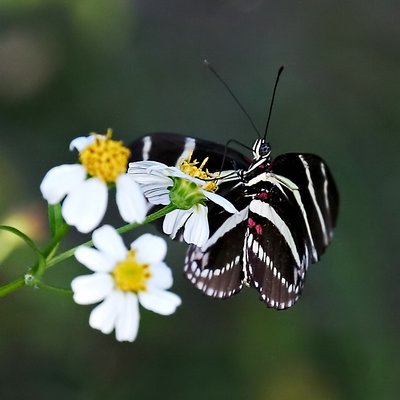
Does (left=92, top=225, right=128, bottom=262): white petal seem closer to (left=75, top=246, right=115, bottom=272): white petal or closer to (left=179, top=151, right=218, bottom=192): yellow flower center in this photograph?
(left=75, top=246, right=115, bottom=272): white petal

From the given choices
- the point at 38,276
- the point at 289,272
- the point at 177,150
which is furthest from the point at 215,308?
the point at 38,276

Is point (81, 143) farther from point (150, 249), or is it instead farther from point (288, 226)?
point (288, 226)

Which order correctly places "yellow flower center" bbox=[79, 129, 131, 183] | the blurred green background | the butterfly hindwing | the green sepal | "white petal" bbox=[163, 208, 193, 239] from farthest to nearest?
the blurred green background
the butterfly hindwing
"white petal" bbox=[163, 208, 193, 239]
the green sepal
"yellow flower center" bbox=[79, 129, 131, 183]

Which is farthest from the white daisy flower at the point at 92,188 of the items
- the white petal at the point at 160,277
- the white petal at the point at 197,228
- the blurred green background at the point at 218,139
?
the blurred green background at the point at 218,139

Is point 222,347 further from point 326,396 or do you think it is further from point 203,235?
point 203,235

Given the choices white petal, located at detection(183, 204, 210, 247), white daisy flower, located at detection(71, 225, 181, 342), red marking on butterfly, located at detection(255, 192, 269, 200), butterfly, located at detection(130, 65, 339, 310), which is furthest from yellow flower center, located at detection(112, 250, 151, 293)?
red marking on butterfly, located at detection(255, 192, 269, 200)

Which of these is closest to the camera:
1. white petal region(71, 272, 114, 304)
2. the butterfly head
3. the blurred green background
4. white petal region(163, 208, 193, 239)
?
white petal region(71, 272, 114, 304)
